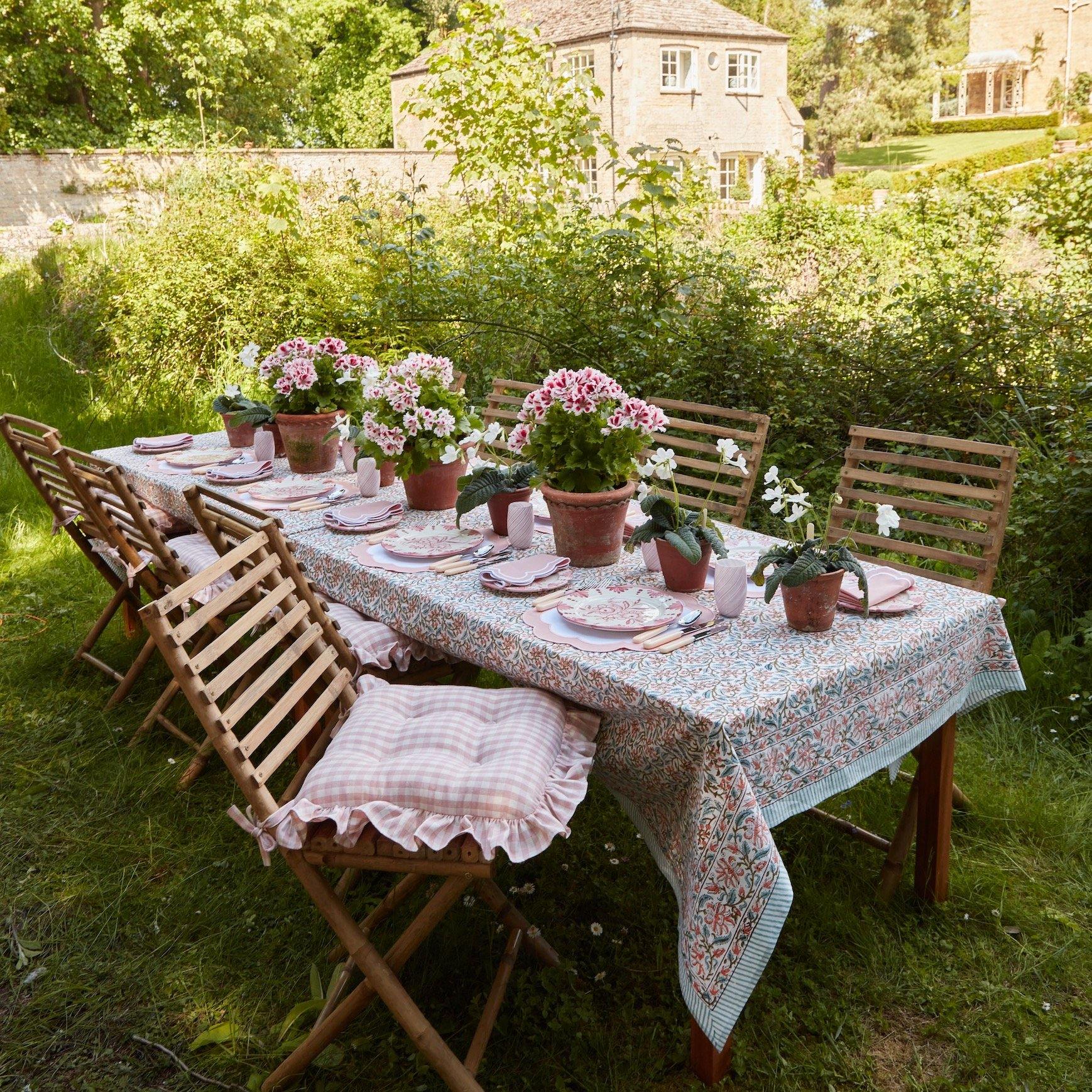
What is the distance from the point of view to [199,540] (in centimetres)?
385

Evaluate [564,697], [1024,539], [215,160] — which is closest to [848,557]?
[564,697]

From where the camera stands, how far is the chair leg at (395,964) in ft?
6.25

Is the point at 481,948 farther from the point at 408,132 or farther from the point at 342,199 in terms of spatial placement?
the point at 408,132

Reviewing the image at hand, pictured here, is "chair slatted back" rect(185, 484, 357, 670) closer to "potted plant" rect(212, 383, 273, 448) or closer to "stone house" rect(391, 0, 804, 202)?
"potted plant" rect(212, 383, 273, 448)

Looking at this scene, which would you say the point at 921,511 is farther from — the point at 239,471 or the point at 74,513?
the point at 74,513

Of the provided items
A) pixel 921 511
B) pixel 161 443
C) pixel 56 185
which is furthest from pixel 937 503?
pixel 56 185

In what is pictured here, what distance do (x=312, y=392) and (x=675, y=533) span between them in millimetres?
1902

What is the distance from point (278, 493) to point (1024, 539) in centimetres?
306

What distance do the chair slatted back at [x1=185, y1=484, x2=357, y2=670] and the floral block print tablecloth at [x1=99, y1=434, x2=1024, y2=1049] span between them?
24cm

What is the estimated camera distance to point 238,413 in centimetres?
422

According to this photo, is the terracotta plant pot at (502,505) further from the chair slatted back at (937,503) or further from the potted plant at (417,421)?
the chair slatted back at (937,503)

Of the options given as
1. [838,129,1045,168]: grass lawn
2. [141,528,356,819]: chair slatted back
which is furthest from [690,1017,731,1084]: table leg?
[838,129,1045,168]: grass lawn

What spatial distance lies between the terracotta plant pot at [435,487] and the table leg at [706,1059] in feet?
6.05

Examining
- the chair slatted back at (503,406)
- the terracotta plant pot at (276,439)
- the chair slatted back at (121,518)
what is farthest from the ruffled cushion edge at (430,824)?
the chair slatted back at (503,406)
